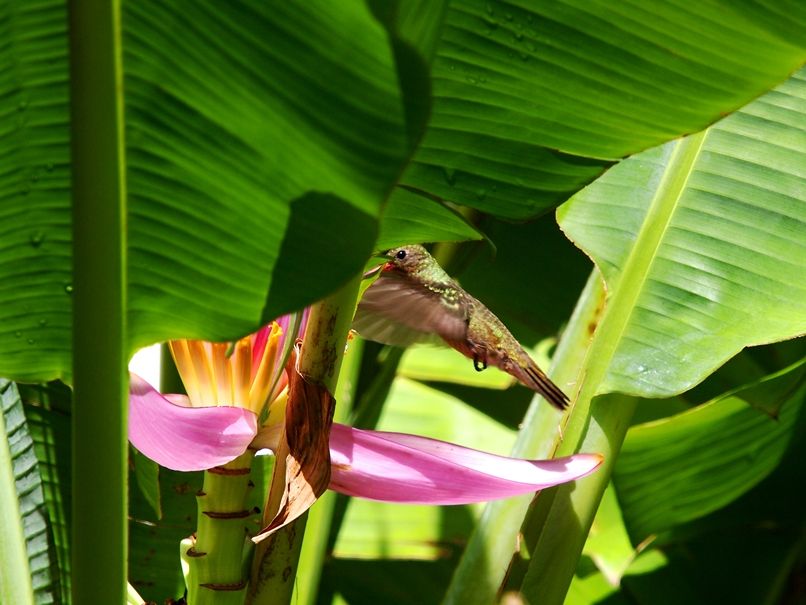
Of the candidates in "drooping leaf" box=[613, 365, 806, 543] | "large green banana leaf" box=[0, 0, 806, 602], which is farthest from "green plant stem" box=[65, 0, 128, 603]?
"drooping leaf" box=[613, 365, 806, 543]

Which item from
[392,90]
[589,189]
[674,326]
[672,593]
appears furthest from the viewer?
[672,593]

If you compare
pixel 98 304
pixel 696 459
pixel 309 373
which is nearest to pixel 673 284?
pixel 696 459

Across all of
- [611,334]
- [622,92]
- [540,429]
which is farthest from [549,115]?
[540,429]

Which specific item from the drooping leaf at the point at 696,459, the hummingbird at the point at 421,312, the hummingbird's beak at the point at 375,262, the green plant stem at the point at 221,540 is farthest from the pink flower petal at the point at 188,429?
the drooping leaf at the point at 696,459

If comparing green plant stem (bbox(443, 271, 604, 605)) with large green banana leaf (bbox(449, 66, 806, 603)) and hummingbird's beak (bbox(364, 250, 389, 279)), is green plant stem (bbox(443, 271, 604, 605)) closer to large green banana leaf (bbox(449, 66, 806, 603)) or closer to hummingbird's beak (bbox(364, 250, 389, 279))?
large green banana leaf (bbox(449, 66, 806, 603))

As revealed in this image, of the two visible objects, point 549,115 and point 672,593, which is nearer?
point 549,115

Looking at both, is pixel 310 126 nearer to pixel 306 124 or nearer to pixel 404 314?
pixel 306 124

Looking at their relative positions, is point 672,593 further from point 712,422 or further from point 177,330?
point 177,330

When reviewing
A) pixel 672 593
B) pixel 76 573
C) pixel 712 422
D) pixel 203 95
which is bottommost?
pixel 672 593
